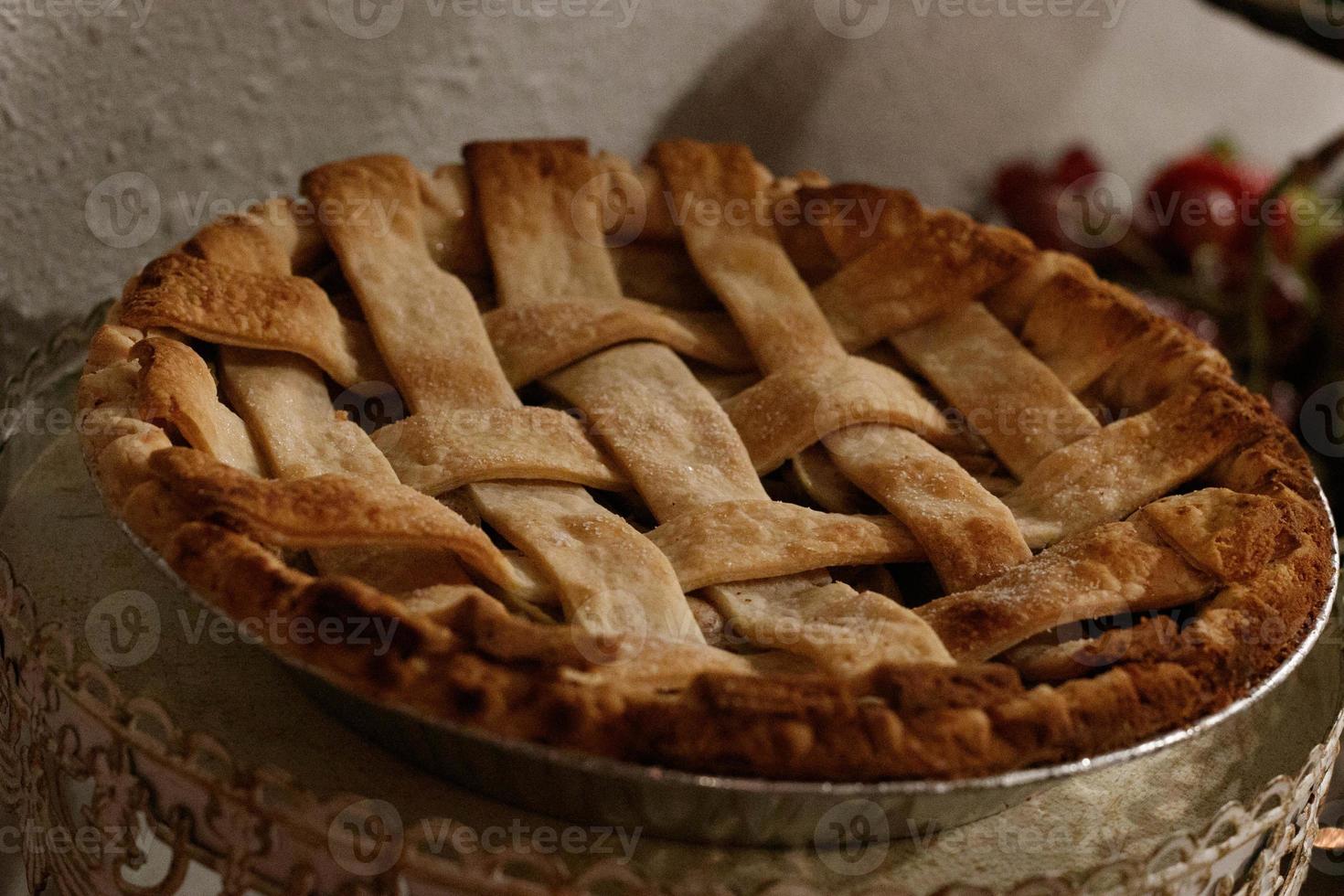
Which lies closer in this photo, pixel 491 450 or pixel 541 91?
pixel 491 450

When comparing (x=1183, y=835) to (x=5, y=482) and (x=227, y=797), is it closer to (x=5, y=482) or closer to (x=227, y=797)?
(x=227, y=797)

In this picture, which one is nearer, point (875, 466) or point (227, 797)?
point (227, 797)

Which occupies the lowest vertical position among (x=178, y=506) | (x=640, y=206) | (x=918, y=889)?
(x=918, y=889)

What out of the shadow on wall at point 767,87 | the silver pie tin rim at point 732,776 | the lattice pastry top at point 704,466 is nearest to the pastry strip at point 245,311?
the lattice pastry top at point 704,466

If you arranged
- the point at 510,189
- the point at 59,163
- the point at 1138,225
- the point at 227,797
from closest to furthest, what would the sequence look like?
the point at 227,797, the point at 510,189, the point at 59,163, the point at 1138,225

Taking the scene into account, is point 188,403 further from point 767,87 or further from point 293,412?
point 767,87

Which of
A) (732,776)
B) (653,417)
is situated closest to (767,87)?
(653,417)

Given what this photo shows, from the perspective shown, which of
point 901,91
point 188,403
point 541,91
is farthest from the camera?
point 901,91

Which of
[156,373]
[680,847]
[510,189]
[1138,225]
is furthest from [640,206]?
[1138,225]
